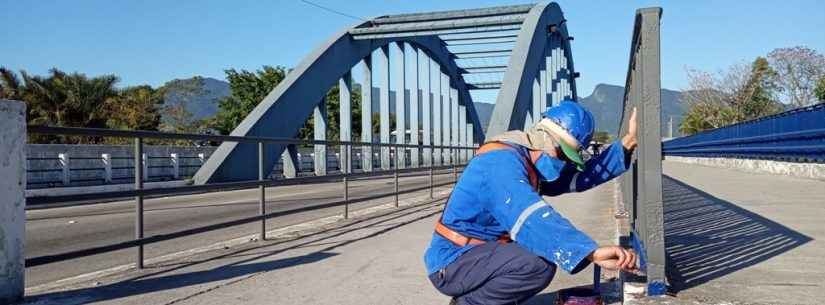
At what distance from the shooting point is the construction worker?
212cm

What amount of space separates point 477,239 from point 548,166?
0.38 m

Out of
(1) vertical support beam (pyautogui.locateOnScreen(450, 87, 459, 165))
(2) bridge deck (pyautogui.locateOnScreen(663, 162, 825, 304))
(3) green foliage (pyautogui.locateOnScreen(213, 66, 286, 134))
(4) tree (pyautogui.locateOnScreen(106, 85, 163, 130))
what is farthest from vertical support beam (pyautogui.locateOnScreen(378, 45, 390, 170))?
(2) bridge deck (pyautogui.locateOnScreen(663, 162, 825, 304))

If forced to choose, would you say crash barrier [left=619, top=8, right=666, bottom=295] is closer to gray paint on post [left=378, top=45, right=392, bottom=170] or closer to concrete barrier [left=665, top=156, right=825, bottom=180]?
concrete barrier [left=665, top=156, right=825, bottom=180]

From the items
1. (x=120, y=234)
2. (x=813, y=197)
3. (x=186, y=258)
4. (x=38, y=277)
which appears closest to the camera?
(x=38, y=277)

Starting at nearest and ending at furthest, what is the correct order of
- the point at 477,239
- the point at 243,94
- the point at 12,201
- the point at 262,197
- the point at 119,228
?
the point at 477,239 → the point at 12,201 → the point at 262,197 → the point at 119,228 → the point at 243,94

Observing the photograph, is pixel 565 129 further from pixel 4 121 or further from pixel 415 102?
pixel 415 102

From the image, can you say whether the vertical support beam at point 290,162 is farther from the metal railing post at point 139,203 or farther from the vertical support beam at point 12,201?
the vertical support beam at point 12,201

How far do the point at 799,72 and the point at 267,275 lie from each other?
51388 mm

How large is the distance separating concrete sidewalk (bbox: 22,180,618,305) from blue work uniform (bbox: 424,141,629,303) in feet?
4.30

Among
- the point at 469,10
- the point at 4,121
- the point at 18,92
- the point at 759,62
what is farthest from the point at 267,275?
the point at 759,62

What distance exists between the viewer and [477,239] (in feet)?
8.50

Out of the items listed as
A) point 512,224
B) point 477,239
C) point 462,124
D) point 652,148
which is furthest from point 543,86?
point 512,224

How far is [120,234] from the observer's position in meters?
8.25

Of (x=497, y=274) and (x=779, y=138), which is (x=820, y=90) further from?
(x=497, y=274)
